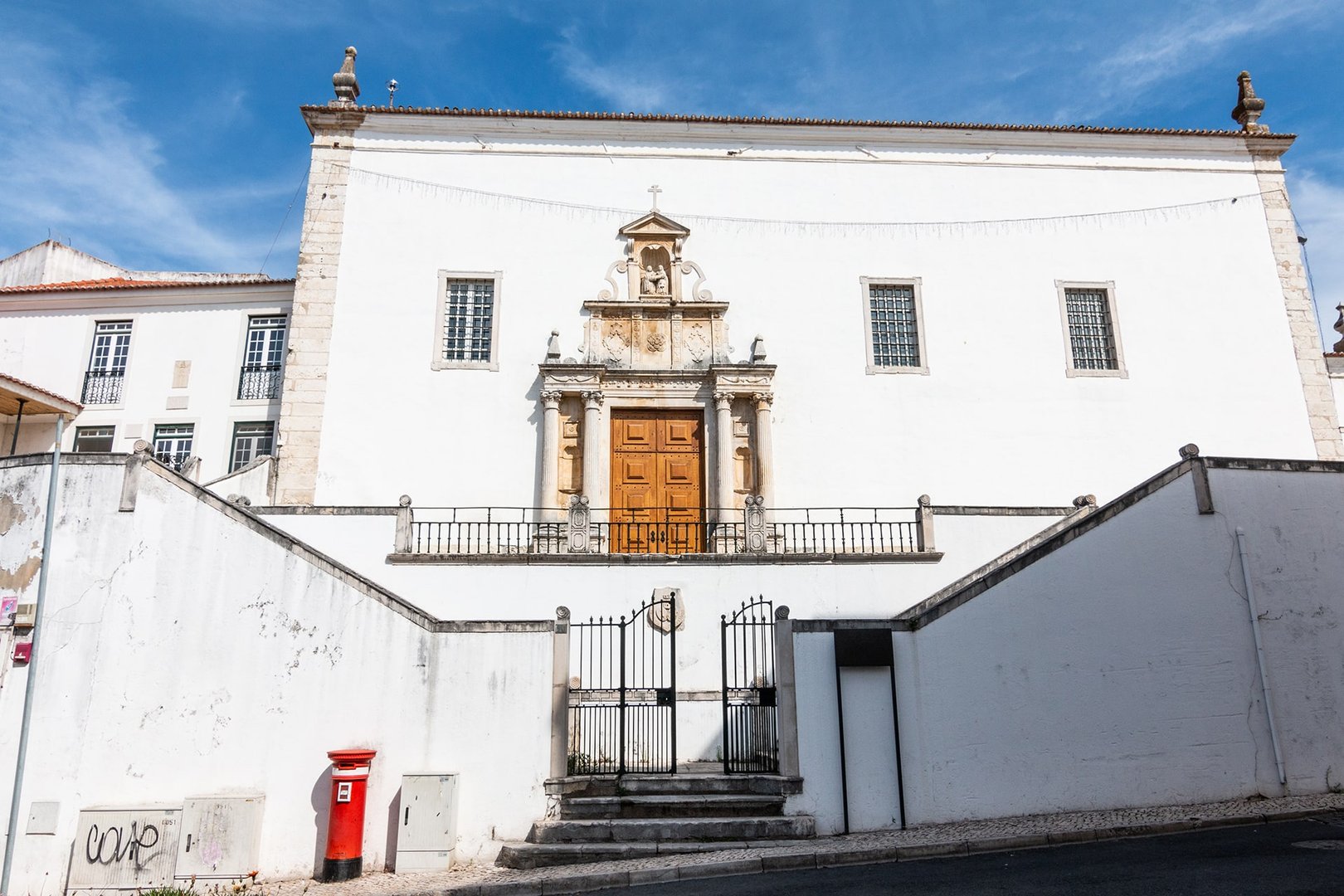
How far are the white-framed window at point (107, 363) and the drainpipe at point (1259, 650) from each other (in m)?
16.3

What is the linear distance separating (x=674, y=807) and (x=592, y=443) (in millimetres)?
7442

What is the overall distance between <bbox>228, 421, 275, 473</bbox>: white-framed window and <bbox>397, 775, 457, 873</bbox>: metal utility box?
9.61m

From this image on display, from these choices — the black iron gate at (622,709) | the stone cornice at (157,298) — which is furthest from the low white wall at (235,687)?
the stone cornice at (157,298)

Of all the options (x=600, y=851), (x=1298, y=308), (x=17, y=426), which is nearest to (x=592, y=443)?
(x=600, y=851)

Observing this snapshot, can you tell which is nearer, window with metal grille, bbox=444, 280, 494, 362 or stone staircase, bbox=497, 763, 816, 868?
stone staircase, bbox=497, 763, 816, 868

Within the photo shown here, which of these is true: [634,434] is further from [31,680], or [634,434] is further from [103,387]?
[103,387]

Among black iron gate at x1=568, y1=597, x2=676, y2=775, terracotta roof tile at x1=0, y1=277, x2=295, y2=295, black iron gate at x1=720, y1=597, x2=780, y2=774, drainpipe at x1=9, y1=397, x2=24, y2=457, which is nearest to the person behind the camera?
black iron gate at x1=720, y1=597, x2=780, y2=774

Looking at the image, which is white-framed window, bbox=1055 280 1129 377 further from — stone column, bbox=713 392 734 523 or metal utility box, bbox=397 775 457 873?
metal utility box, bbox=397 775 457 873

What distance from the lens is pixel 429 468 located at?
14781mm

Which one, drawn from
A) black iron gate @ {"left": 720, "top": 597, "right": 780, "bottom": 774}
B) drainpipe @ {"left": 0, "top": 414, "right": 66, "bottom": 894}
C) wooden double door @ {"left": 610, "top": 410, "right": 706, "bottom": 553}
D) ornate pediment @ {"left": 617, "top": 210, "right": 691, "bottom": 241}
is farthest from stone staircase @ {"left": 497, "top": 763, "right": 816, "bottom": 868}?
ornate pediment @ {"left": 617, "top": 210, "right": 691, "bottom": 241}

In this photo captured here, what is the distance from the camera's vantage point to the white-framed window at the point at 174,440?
16.1 meters

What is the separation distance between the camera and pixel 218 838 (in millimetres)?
7934

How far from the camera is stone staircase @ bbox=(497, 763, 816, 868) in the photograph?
761cm

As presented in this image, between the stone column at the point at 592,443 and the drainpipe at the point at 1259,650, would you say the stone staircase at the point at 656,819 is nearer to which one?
the drainpipe at the point at 1259,650
